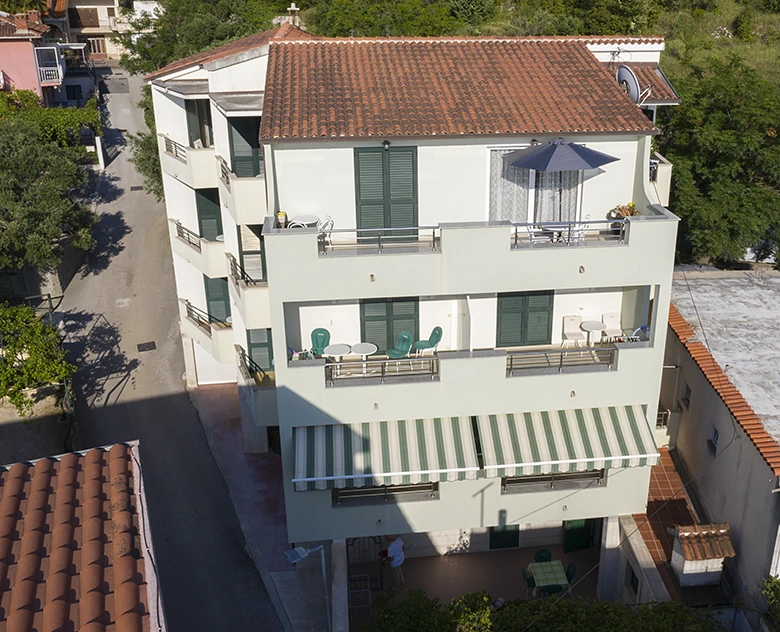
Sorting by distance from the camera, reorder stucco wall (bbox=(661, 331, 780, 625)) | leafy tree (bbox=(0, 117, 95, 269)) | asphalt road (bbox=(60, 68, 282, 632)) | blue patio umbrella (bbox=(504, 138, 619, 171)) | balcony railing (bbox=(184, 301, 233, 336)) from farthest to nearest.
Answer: leafy tree (bbox=(0, 117, 95, 269)) → balcony railing (bbox=(184, 301, 233, 336)) → asphalt road (bbox=(60, 68, 282, 632)) → blue patio umbrella (bbox=(504, 138, 619, 171)) → stucco wall (bbox=(661, 331, 780, 625))

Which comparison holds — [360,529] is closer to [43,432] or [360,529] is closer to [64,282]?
[43,432]

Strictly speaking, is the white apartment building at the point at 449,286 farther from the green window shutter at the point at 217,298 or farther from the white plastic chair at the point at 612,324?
the green window shutter at the point at 217,298

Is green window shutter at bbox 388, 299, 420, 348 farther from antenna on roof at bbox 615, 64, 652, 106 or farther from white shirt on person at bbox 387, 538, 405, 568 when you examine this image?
antenna on roof at bbox 615, 64, 652, 106

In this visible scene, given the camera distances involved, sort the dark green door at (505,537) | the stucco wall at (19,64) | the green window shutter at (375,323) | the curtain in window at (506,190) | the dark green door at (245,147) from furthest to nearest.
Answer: the stucco wall at (19,64) → the dark green door at (245,147) → the dark green door at (505,537) → the green window shutter at (375,323) → the curtain in window at (506,190)

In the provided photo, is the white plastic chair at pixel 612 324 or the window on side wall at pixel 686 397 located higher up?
the white plastic chair at pixel 612 324

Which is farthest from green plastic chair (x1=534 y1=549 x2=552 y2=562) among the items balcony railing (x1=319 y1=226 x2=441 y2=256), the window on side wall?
balcony railing (x1=319 y1=226 x2=441 y2=256)

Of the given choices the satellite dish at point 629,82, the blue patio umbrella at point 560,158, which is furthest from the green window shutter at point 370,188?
the satellite dish at point 629,82
